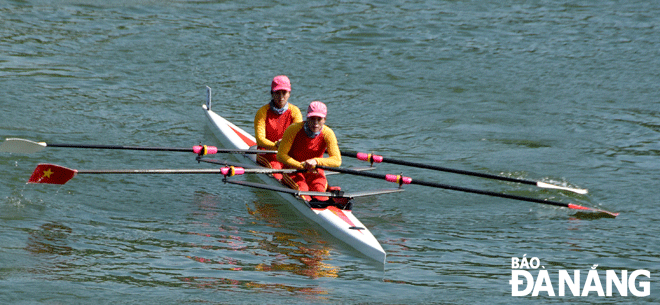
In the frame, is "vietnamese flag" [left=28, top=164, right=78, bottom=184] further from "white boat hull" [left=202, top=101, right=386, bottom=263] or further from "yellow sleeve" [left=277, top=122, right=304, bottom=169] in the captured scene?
"white boat hull" [left=202, top=101, right=386, bottom=263]

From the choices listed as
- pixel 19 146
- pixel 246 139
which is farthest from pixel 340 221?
pixel 19 146

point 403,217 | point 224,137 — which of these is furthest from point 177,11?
point 403,217

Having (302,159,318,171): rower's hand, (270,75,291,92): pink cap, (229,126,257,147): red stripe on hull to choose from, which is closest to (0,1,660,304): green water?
(302,159,318,171): rower's hand

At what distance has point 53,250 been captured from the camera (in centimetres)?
954

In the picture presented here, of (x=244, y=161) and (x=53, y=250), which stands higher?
(x=244, y=161)

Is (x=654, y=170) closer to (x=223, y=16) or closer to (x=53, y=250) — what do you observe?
(x=53, y=250)

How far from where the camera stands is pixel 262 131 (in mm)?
12383

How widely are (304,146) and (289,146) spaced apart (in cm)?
21

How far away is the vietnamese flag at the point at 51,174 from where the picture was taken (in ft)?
34.7

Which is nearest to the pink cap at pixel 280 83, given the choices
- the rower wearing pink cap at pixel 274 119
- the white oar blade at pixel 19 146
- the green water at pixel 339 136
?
the rower wearing pink cap at pixel 274 119

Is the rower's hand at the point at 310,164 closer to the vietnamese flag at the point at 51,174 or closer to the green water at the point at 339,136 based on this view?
the green water at the point at 339,136

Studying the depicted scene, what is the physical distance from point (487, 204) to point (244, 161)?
4.24 m

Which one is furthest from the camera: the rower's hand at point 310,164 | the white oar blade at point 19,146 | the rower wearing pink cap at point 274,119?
the rower wearing pink cap at point 274,119

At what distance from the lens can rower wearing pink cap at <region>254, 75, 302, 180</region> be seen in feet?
39.9
